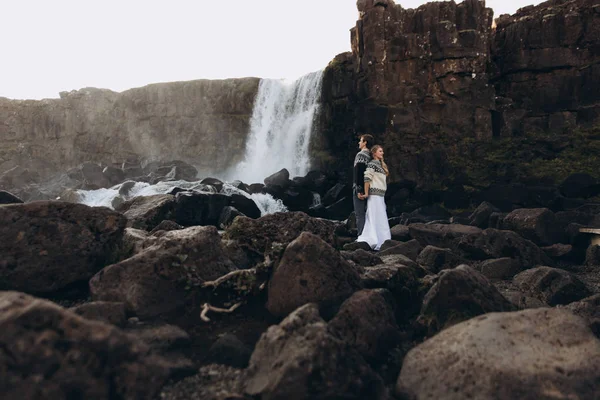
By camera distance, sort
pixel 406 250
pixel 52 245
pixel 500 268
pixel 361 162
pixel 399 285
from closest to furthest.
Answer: pixel 52 245 → pixel 399 285 → pixel 500 268 → pixel 406 250 → pixel 361 162

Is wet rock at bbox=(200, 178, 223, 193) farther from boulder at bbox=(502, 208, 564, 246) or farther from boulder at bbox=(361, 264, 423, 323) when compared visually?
boulder at bbox=(361, 264, 423, 323)

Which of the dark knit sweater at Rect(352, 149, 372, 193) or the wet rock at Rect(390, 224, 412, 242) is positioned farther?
the wet rock at Rect(390, 224, 412, 242)

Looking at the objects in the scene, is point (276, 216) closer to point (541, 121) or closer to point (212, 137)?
point (541, 121)

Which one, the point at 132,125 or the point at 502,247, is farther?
the point at 132,125

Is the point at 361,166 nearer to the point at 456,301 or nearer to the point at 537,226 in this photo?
the point at 537,226

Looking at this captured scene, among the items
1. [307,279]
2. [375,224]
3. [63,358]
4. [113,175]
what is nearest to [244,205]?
[375,224]

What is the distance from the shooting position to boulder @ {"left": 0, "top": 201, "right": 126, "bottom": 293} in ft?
14.0

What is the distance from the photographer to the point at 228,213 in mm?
13750

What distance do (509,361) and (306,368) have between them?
1220 mm

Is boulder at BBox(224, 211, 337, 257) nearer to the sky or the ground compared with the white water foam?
nearer to the sky

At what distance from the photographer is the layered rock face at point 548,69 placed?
19641 millimetres

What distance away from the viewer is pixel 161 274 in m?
4.19

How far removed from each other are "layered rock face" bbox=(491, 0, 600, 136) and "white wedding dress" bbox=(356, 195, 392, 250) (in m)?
13.8

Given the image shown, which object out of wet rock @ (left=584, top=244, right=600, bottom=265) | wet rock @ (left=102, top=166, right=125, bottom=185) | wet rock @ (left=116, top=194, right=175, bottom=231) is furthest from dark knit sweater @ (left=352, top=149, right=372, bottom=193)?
wet rock @ (left=102, top=166, right=125, bottom=185)
